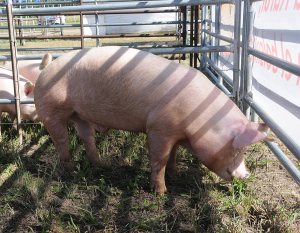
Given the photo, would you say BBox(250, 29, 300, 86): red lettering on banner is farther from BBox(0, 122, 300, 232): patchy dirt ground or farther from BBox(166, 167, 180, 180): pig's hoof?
BBox(166, 167, 180, 180): pig's hoof

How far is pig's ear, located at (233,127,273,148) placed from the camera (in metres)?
2.19

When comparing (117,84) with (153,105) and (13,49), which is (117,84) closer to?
(153,105)

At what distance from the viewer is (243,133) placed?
230cm

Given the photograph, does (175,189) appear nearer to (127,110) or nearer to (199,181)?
(199,181)

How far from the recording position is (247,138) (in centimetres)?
223

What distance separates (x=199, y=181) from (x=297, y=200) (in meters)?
0.75

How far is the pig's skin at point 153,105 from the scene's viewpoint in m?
2.41

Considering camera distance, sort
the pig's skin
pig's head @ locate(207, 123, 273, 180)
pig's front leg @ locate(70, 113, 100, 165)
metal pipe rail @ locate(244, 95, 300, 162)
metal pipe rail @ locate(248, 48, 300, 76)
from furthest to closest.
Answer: pig's front leg @ locate(70, 113, 100, 165) → the pig's skin → pig's head @ locate(207, 123, 273, 180) → metal pipe rail @ locate(244, 95, 300, 162) → metal pipe rail @ locate(248, 48, 300, 76)

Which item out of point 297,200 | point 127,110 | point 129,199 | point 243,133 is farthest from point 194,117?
point 297,200

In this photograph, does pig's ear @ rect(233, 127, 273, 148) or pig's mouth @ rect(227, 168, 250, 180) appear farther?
pig's mouth @ rect(227, 168, 250, 180)

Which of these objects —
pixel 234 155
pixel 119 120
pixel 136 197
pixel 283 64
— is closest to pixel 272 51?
pixel 283 64

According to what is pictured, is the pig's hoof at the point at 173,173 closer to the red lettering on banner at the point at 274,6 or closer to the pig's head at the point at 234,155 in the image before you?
the pig's head at the point at 234,155

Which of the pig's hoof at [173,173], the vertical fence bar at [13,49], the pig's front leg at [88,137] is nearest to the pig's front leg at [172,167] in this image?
the pig's hoof at [173,173]

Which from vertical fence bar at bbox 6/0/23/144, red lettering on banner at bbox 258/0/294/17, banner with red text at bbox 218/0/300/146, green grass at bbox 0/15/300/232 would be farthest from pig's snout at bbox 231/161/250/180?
vertical fence bar at bbox 6/0/23/144
